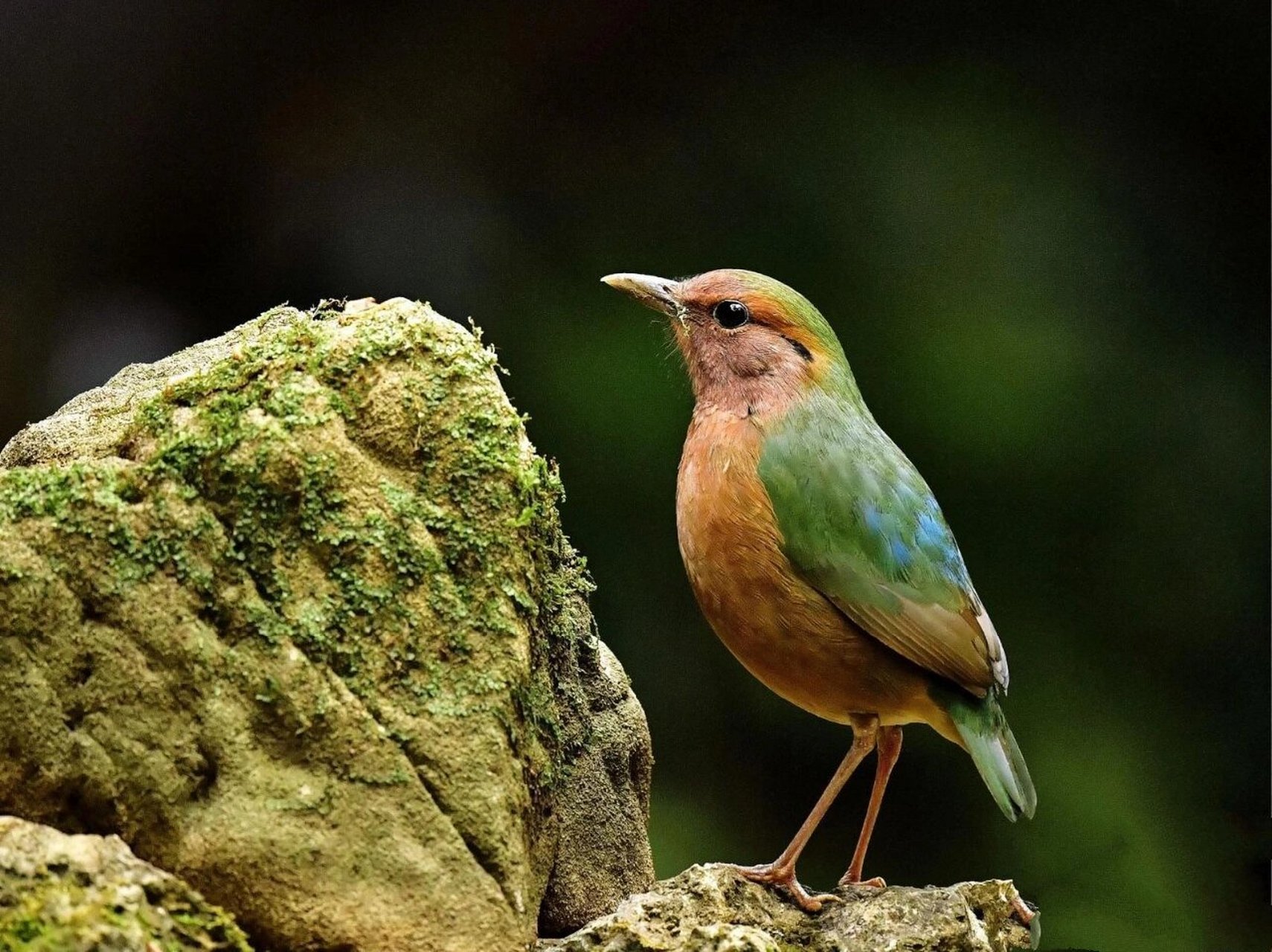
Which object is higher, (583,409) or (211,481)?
(583,409)

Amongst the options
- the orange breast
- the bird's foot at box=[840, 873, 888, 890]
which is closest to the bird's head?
the orange breast

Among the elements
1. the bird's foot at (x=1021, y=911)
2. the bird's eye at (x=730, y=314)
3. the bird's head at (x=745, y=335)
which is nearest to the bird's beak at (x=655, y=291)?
the bird's head at (x=745, y=335)

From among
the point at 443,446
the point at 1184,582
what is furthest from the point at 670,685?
the point at 443,446

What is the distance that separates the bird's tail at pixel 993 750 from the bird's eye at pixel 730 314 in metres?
1.03

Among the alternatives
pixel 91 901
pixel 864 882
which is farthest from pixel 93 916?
pixel 864 882

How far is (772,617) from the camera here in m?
3.27

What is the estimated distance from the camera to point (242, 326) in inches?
128

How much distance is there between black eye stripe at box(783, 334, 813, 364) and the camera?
365cm

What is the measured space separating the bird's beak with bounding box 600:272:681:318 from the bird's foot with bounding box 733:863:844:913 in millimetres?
1366

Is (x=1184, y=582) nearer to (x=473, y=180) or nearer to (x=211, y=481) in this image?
(x=473, y=180)

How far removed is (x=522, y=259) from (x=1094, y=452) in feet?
7.37

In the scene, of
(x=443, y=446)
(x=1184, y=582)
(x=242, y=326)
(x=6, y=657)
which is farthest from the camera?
(x=1184, y=582)

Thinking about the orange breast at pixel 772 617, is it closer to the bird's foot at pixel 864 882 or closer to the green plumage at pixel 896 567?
the green plumage at pixel 896 567

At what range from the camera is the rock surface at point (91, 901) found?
2020 millimetres
